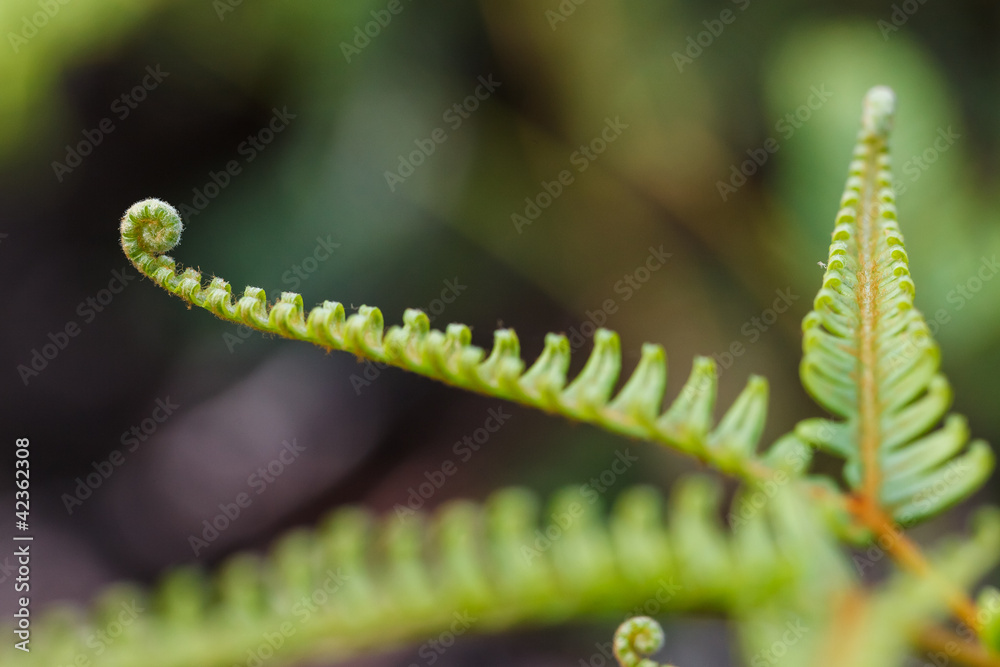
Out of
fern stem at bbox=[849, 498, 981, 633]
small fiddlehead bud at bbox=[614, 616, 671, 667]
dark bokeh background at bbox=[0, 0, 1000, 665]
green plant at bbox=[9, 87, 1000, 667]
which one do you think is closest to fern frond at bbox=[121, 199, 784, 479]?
green plant at bbox=[9, 87, 1000, 667]

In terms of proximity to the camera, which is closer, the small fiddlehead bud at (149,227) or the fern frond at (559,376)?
the fern frond at (559,376)

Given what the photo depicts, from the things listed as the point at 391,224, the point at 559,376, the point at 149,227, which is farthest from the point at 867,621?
the point at 391,224

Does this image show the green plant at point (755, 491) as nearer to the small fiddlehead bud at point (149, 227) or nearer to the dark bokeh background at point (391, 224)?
the small fiddlehead bud at point (149, 227)

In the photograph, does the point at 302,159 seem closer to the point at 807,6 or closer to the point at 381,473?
the point at 381,473

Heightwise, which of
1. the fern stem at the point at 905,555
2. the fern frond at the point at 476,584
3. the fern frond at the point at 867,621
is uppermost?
the fern stem at the point at 905,555

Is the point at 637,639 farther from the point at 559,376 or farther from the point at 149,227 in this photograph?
the point at 149,227

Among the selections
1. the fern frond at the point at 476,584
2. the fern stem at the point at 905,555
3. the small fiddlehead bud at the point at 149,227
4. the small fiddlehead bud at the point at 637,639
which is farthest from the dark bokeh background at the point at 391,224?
the fern stem at the point at 905,555
